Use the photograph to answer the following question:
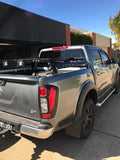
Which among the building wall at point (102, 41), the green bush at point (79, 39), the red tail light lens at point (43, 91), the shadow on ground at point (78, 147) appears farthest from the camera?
the building wall at point (102, 41)

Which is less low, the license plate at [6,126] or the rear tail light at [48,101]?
the rear tail light at [48,101]

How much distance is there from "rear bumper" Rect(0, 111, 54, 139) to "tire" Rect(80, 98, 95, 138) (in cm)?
96

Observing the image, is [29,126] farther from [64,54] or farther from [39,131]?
Result: [64,54]

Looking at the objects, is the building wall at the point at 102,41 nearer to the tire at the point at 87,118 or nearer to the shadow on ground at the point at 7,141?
the tire at the point at 87,118

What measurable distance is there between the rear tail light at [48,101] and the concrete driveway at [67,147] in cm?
105

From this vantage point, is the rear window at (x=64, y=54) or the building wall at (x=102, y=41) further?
the building wall at (x=102, y=41)

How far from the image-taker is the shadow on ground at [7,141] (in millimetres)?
2738

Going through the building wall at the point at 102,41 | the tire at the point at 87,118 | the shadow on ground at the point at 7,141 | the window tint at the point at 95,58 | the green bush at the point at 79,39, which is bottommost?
the shadow on ground at the point at 7,141

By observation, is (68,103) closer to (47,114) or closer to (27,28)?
(47,114)

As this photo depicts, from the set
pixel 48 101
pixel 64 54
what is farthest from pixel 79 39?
pixel 48 101

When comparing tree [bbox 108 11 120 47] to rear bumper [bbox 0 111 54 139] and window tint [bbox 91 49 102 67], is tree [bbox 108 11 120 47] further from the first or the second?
rear bumper [bbox 0 111 54 139]

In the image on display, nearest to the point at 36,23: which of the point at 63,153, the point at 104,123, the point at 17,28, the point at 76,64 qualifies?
the point at 17,28

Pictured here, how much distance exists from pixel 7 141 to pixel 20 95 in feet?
5.08

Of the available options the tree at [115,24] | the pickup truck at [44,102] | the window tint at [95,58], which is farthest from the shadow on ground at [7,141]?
the tree at [115,24]
